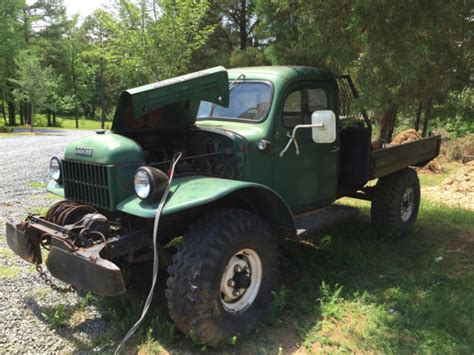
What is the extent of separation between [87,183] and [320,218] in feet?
7.40

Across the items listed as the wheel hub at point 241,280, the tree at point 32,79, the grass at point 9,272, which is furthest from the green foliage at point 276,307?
the tree at point 32,79

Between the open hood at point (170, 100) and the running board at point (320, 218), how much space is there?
1301mm

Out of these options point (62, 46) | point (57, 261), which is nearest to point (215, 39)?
point (57, 261)

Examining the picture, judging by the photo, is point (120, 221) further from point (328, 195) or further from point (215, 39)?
point (215, 39)

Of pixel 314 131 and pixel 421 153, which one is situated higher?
pixel 314 131

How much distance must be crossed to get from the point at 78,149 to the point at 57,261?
93 centimetres

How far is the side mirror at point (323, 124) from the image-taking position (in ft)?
11.9

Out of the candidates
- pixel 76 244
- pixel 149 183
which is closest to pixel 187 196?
pixel 149 183

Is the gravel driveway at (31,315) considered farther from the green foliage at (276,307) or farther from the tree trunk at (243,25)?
the tree trunk at (243,25)

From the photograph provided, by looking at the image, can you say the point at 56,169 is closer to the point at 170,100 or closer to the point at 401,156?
the point at 170,100

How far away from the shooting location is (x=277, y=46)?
5902 millimetres

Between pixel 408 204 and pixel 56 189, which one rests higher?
pixel 56 189

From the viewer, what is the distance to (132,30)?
14.8 metres

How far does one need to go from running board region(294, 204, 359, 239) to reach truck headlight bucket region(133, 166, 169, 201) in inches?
53.6
